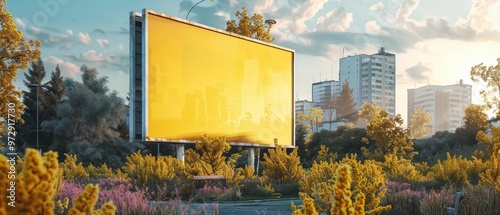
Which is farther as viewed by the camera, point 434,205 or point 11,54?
point 11,54

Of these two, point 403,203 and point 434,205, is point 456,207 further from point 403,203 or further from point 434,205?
point 403,203

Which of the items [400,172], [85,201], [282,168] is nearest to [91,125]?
[282,168]

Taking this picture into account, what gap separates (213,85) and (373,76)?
147 meters

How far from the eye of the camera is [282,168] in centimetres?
1848

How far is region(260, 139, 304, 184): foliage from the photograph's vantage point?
1834 centimetres

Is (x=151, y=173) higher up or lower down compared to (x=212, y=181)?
higher up

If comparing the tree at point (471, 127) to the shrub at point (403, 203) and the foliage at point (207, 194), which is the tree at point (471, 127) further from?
the shrub at point (403, 203)

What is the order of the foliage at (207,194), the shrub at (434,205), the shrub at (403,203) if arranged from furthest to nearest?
the foliage at (207,194), the shrub at (403,203), the shrub at (434,205)

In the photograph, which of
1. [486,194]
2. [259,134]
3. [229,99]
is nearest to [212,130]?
[229,99]

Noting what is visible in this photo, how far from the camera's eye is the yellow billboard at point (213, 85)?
18.1 meters

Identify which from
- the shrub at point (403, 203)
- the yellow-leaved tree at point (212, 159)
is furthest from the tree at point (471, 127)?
the shrub at point (403, 203)

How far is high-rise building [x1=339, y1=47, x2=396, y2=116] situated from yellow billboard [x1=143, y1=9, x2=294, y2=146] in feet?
457

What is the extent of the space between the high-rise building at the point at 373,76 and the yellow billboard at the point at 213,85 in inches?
5488

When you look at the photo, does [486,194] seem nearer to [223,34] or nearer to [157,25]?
[157,25]
